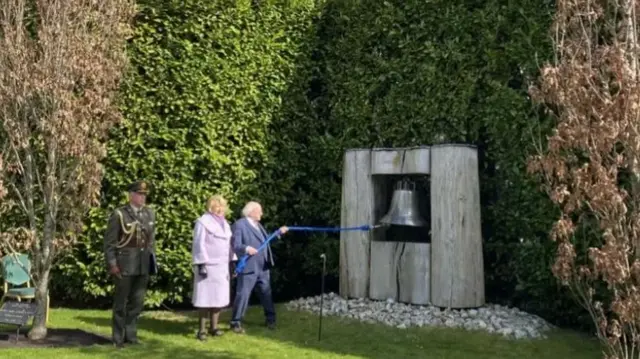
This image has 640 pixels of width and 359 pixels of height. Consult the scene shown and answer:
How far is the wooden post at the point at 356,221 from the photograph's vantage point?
11.0 meters

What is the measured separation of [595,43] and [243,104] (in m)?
6.66

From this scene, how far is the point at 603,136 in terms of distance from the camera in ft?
16.6

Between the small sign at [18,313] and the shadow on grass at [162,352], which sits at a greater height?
the small sign at [18,313]

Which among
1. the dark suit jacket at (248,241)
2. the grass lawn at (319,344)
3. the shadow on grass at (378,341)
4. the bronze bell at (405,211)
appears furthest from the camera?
the bronze bell at (405,211)

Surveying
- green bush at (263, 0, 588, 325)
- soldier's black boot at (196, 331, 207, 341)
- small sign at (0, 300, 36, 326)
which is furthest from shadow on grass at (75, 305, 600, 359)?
small sign at (0, 300, 36, 326)

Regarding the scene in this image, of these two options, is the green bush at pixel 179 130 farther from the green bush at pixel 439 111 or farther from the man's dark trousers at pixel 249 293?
the man's dark trousers at pixel 249 293

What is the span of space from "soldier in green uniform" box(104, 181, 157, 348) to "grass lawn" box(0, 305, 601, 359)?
0.30 m

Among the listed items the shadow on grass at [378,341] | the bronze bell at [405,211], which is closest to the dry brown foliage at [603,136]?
the shadow on grass at [378,341]

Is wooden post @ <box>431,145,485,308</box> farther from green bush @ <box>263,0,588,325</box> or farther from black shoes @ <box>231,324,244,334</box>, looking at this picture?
black shoes @ <box>231,324,244,334</box>

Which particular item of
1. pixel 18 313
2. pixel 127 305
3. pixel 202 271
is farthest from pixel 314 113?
pixel 18 313

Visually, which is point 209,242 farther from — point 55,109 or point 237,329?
point 55,109

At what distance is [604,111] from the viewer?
5.12 m

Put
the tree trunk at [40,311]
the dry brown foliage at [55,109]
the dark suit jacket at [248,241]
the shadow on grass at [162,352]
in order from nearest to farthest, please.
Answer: the shadow on grass at [162,352] < the dry brown foliage at [55,109] < the tree trunk at [40,311] < the dark suit jacket at [248,241]

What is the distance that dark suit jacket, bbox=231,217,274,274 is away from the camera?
9883 millimetres
